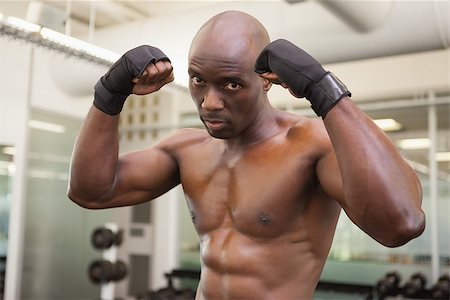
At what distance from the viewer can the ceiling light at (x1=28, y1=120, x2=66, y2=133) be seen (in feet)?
19.4

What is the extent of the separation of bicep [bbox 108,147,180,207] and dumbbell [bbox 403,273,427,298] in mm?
4153

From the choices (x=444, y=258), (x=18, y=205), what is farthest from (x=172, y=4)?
(x=444, y=258)

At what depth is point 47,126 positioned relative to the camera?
6113 millimetres

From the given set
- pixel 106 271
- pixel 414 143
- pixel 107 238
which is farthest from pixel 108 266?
pixel 414 143

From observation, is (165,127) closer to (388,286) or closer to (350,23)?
(388,286)

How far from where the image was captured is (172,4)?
5.39m

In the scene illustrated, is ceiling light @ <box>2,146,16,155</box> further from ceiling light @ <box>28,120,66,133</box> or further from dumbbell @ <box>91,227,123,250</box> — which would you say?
dumbbell @ <box>91,227,123,250</box>

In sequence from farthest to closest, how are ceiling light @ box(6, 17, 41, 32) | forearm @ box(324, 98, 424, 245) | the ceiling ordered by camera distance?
1. the ceiling
2. ceiling light @ box(6, 17, 41, 32)
3. forearm @ box(324, 98, 424, 245)

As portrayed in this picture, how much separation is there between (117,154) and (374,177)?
65cm

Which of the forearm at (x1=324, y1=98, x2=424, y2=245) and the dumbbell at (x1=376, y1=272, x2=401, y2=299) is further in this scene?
the dumbbell at (x1=376, y1=272, x2=401, y2=299)

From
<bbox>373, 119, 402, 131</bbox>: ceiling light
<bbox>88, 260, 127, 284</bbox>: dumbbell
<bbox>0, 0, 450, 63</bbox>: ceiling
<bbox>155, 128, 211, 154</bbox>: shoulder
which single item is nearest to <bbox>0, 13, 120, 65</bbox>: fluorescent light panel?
<bbox>0, 0, 450, 63</bbox>: ceiling

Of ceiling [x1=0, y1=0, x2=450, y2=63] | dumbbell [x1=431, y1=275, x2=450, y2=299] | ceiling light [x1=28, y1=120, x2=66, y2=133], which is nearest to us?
ceiling [x1=0, y1=0, x2=450, y2=63]

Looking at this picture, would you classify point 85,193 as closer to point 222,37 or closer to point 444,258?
point 222,37

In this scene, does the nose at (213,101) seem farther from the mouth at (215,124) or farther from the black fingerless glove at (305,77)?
the black fingerless glove at (305,77)
